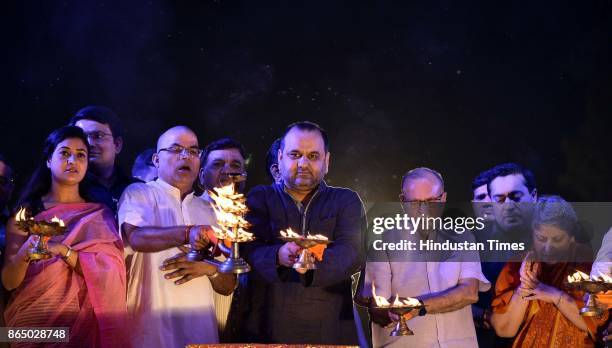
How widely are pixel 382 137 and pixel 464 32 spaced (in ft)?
4.44

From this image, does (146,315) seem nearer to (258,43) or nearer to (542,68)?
(258,43)

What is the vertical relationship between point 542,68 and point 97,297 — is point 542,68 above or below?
above

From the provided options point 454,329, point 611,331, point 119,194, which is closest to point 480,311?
point 454,329

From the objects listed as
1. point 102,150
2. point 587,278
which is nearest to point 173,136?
point 102,150

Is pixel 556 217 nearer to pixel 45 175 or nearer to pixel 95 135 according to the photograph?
pixel 95 135

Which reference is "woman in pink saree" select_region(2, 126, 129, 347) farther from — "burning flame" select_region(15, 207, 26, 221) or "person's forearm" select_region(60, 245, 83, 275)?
"burning flame" select_region(15, 207, 26, 221)

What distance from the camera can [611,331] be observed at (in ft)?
16.0

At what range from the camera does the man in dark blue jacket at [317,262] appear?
4.50 meters

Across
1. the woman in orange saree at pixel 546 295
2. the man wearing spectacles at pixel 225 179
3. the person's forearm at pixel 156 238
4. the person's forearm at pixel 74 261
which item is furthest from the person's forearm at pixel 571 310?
the person's forearm at pixel 74 261

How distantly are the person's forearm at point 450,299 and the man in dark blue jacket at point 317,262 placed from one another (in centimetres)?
50

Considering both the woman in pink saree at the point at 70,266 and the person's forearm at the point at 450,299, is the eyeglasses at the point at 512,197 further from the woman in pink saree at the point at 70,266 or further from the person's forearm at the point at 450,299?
the woman in pink saree at the point at 70,266

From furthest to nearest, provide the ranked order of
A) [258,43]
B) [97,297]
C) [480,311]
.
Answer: [258,43], [480,311], [97,297]

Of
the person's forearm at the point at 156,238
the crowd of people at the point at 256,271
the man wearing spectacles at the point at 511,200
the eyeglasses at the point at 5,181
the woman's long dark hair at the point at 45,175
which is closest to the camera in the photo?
the person's forearm at the point at 156,238

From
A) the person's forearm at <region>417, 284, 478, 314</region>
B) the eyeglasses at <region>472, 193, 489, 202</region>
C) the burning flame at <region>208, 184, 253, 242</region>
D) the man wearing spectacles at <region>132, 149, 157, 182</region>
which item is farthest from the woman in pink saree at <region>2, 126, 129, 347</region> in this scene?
the eyeglasses at <region>472, 193, 489, 202</region>
